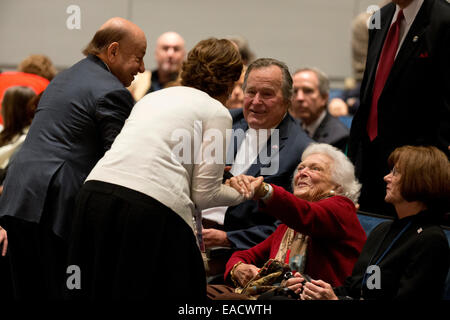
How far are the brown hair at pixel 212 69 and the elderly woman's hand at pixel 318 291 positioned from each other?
2.47 ft

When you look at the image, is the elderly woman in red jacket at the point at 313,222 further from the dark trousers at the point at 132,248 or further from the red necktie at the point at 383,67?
the dark trousers at the point at 132,248

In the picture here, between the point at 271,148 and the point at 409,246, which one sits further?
the point at 271,148

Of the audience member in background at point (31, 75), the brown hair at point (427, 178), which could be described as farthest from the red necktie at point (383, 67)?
the audience member in background at point (31, 75)

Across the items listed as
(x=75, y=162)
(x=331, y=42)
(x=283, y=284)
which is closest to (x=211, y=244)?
(x=283, y=284)

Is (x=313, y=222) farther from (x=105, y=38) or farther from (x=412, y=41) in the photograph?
(x=105, y=38)

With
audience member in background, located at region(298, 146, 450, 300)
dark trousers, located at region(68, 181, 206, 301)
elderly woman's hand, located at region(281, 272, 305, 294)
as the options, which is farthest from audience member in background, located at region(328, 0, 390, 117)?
dark trousers, located at region(68, 181, 206, 301)

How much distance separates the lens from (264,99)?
3.07 meters

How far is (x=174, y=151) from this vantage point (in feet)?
7.11

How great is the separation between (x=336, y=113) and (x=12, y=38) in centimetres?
334

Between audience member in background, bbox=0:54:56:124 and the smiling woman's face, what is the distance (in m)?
2.12

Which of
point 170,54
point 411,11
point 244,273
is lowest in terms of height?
point 244,273

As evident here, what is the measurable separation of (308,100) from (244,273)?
1916 mm

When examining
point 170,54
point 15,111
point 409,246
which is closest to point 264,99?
point 409,246

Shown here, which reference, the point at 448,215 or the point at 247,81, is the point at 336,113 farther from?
the point at 448,215
